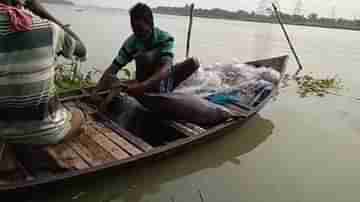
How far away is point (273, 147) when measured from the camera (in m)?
4.52

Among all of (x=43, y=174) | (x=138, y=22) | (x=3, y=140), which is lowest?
(x=43, y=174)

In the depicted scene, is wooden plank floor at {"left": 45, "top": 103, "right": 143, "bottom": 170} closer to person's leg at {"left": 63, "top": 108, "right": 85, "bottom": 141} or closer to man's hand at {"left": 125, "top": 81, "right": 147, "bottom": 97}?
person's leg at {"left": 63, "top": 108, "right": 85, "bottom": 141}

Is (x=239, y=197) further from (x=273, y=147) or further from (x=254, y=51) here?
(x=254, y=51)

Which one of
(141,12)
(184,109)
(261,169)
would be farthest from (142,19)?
(261,169)

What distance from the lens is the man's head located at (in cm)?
360

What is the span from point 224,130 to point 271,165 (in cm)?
72

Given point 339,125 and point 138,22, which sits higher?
point 138,22

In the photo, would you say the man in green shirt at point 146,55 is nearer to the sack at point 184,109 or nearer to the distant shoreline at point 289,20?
the sack at point 184,109

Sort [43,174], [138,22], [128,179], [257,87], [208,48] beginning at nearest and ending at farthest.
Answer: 1. [43,174]
2. [128,179]
3. [138,22]
4. [257,87]
5. [208,48]

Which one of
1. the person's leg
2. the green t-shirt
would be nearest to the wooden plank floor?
the person's leg

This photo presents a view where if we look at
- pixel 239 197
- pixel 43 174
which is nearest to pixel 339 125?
pixel 239 197

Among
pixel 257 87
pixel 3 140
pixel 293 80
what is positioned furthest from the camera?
pixel 293 80

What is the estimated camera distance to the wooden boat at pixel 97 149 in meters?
2.53

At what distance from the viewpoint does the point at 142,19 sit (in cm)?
367
